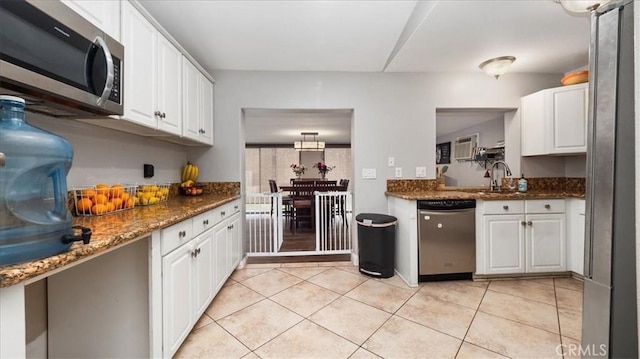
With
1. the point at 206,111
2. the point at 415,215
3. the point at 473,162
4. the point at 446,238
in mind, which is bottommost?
the point at 446,238

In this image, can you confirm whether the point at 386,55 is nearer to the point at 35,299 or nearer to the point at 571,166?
the point at 571,166

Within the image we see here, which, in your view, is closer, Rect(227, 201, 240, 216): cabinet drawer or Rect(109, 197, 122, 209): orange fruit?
Rect(109, 197, 122, 209): orange fruit

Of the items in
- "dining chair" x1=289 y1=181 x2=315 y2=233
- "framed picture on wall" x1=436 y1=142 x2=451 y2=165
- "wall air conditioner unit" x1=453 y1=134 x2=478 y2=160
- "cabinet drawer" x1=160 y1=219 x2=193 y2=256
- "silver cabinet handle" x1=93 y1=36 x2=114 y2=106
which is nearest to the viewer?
"silver cabinet handle" x1=93 y1=36 x2=114 y2=106

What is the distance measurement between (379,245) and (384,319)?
82 centimetres

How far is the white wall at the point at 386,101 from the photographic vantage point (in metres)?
2.85

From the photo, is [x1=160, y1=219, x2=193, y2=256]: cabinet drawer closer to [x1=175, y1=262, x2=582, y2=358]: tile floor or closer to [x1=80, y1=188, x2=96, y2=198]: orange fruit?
[x1=80, y1=188, x2=96, y2=198]: orange fruit

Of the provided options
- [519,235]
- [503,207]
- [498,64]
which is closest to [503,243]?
[519,235]

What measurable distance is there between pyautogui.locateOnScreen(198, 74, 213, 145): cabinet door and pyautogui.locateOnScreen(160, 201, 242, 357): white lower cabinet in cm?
88

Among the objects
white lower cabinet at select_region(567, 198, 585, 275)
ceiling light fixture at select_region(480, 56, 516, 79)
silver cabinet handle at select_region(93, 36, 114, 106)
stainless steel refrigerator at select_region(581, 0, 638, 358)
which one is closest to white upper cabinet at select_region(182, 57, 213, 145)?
silver cabinet handle at select_region(93, 36, 114, 106)

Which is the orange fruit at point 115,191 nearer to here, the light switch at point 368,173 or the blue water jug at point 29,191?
the blue water jug at point 29,191

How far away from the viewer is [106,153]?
1.71 metres

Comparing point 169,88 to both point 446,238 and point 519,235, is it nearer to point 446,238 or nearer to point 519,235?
point 446,238

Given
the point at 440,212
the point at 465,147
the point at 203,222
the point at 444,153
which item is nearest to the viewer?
the point at 203,222

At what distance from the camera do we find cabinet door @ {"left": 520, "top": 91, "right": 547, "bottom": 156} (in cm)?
266
